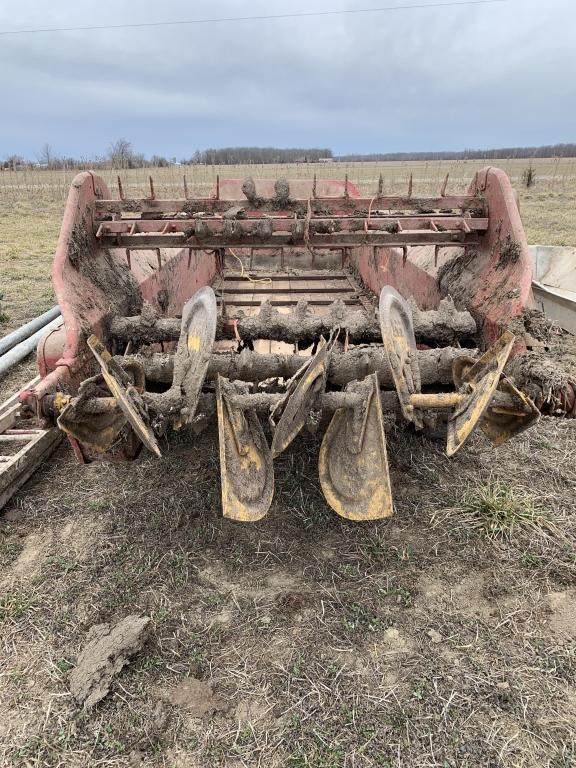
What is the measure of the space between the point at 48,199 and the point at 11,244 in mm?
11486

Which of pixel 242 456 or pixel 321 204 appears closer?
pixel 242 456

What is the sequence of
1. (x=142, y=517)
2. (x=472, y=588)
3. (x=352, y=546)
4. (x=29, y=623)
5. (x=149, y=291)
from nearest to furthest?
(x=29, y=623)
(x=472, y=588)
(x=352, y=546)
(x=142, y=517)
(x=149, y=291)

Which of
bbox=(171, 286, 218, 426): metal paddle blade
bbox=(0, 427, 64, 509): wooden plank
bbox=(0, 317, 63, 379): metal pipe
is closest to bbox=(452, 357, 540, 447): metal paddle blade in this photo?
bbox=(171, 286, 218, 426): metal paddle blade

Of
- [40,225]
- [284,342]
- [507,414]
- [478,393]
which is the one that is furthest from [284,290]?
[40,225]

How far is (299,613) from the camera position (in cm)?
229

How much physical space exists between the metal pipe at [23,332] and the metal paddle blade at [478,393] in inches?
182

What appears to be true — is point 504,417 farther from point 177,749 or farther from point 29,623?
point 29,623

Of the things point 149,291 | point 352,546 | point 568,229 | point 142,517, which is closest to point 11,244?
point 149,291

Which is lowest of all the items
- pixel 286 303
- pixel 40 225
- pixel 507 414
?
pixel 40 225

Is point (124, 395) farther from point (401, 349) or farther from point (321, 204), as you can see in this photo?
point (321, 204)

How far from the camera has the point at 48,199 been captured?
22.1 metres

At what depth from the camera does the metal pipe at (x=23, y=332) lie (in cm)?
532

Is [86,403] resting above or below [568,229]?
above

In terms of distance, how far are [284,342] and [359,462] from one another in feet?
3.36
